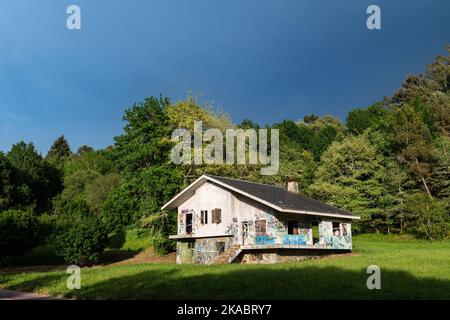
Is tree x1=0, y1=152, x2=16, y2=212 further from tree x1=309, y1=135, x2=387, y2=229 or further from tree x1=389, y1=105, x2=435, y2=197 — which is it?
tree x1=389, y1=105, x2=435, y2=197

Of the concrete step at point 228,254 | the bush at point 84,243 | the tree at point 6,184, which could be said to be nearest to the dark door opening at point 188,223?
the concrete step at point 228,254

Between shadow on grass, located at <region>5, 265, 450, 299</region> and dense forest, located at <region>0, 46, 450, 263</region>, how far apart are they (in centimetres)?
2345

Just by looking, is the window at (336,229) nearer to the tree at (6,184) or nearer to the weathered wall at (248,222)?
the weathered wall at (248,222)

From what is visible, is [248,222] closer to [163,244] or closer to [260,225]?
[260,225]

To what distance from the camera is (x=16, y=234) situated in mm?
42750

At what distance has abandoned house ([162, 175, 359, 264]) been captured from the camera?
106 feet

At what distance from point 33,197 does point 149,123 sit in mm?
35860

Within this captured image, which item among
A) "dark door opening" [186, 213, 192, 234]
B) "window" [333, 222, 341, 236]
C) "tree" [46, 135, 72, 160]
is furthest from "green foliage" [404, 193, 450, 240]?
"tree" [46, 135, 72, 160]

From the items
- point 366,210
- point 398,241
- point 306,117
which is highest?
point 306,117

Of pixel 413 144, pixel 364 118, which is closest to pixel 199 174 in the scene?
pixel 413 144

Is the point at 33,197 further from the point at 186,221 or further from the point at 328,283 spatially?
the point at 328,283

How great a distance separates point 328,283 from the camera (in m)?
17.0
